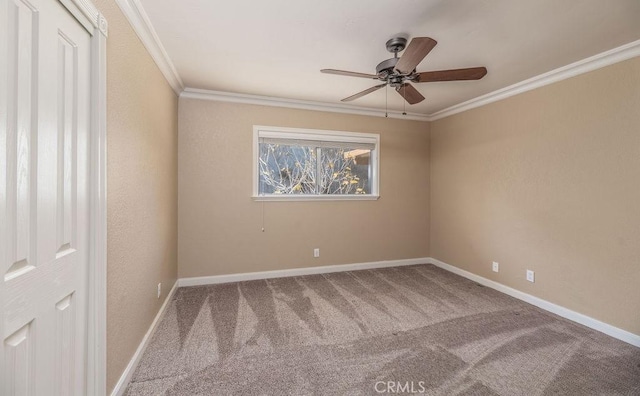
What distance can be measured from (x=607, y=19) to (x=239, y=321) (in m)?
3.69

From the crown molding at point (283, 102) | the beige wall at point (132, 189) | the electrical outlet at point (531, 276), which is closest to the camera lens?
the beige wall at point (132, 189)

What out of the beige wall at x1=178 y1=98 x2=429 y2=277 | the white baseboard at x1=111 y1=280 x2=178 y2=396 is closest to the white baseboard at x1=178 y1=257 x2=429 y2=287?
the beige wall at x1=178 y1=98 x2=429 y2=277

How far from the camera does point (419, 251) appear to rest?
14.6ft

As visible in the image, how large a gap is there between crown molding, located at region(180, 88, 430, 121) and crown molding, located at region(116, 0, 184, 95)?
0.44m

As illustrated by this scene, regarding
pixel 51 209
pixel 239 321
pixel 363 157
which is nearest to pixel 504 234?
pixel 363 157

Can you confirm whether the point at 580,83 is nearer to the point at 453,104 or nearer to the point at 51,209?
the point at 453,104

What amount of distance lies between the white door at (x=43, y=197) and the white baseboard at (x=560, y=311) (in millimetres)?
3796

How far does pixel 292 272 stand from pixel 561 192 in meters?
3.19

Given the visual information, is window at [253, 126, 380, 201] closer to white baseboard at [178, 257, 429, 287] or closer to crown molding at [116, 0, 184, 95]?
white baseboard at [178, 257, 429, 287]

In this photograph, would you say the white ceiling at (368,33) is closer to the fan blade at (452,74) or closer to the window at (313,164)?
the fan blade at (452,74)

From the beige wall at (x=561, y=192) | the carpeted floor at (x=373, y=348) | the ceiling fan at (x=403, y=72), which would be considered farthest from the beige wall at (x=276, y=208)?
the ceiling fan at (x=403, y=72)

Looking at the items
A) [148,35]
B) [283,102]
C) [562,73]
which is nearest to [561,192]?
[562,73]

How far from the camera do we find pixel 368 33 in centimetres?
212

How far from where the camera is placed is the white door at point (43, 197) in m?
0.87
